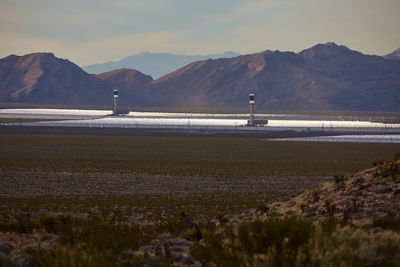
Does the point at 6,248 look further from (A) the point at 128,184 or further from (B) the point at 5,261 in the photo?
(A) the point at 128,184

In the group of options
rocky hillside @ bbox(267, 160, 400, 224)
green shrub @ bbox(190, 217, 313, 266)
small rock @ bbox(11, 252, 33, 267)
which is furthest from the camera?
rocky hillside @ bbox(267, 160, 400, 224)

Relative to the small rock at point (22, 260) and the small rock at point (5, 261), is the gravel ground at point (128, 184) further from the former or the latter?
the small rock at point (5, 261)

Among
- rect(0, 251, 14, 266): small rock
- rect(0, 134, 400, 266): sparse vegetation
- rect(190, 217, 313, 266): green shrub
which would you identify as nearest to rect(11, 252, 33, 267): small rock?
rect(0, 134, 400, 266): sparse vegetation

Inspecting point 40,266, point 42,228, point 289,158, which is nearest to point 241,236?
point 40,266

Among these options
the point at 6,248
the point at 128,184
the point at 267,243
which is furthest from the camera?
the point at 128,184

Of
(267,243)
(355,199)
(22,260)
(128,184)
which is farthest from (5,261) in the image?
(128,184)

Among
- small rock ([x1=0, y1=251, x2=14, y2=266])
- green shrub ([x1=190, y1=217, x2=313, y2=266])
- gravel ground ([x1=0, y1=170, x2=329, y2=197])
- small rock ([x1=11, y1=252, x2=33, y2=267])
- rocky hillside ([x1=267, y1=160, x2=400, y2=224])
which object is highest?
green shrub ([x1=190, y1=217, x2=313, y2=266])

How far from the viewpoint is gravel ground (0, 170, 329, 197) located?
31.2 m

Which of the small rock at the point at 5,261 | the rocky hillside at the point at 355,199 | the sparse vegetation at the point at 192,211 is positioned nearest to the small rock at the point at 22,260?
the sparse vegetation at the point at 192,211

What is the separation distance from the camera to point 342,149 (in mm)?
62156

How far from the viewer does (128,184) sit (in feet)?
113

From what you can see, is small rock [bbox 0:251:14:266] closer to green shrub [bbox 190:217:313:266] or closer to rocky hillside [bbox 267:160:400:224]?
green shrub [bbox 190:217:313:266]

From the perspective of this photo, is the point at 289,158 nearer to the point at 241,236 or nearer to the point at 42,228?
the point at 42,228

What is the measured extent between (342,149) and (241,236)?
53968 millimetres
